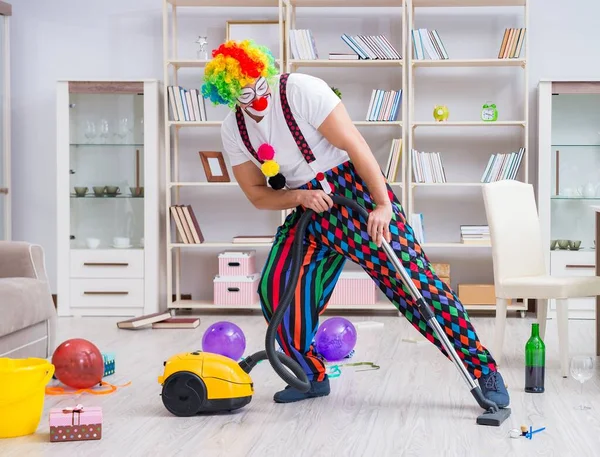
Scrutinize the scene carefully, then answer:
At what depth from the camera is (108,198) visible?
6027 millimetres

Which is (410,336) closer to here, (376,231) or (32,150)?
(376,231)

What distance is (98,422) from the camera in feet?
9.29

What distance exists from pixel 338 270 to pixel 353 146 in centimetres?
55

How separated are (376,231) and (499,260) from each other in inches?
48.1

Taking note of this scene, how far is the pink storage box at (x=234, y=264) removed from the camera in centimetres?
589

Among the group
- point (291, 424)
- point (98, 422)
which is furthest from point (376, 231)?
point (98, 422)

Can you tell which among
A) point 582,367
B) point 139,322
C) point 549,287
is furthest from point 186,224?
point 582,367

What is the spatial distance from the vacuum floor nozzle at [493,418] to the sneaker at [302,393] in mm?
647

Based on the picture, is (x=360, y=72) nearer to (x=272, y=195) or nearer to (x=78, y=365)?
(x=272, y=195)

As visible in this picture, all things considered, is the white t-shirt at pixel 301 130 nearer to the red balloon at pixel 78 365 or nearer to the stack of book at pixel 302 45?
the red balloon at pixel 78 365

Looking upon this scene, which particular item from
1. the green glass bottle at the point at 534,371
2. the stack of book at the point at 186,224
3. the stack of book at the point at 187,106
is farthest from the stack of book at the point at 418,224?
the green glass bottle at the point at 534,371

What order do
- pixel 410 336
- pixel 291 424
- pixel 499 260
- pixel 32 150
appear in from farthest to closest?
pixel 32 150 → pixel 410 336 → pixel 499 260 → pixel 291 424

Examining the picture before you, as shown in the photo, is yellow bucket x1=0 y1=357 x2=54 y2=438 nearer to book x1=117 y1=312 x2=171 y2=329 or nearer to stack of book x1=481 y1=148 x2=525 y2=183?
book x1=117 y1=312 x2=171 y2=329

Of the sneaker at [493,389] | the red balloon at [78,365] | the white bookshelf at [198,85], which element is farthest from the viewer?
the white bookshelf at [198,85]
